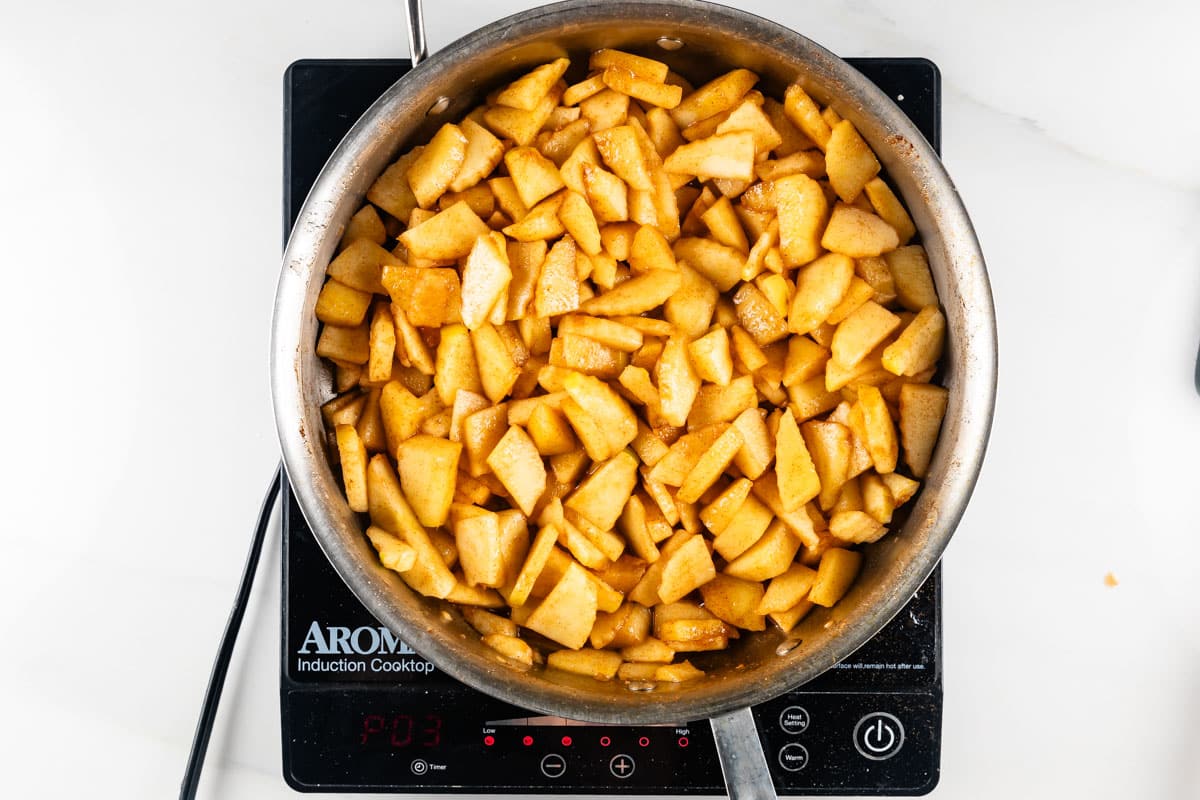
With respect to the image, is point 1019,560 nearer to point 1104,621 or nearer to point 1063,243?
point 1104,621

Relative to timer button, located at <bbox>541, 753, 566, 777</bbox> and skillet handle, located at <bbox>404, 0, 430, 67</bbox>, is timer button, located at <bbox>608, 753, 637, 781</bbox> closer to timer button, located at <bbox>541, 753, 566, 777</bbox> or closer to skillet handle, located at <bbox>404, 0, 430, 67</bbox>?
timer button, located at <bbox>541, 753, 566, 777</bbox>

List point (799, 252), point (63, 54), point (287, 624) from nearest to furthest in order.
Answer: point (799, 252) → point (287, 624) → point (63, 54)

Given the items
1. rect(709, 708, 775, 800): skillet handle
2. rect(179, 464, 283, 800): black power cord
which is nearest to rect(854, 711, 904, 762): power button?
rect(709, 708, 775, 800): skillet handle

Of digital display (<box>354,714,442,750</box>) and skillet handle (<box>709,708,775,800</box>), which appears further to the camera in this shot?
digital display (<box>354,714,442,750</box>)

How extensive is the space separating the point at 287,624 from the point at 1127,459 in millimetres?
1098

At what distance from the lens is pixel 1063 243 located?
4.10 ft

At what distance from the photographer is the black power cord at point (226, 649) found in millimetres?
1232

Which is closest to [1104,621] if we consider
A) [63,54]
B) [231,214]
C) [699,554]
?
[699,554]

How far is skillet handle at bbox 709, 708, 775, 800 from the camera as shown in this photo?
0.98 m

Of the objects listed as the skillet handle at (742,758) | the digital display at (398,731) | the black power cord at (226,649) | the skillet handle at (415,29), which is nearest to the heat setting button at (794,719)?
the skillet handle at (742,758)

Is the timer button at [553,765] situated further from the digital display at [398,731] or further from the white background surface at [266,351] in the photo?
the white background surface at [266,351]

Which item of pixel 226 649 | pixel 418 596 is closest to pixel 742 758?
pixel 418 596

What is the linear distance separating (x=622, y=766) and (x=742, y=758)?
23 centimetres

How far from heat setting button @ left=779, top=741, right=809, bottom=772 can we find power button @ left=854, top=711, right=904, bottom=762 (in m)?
0.06
